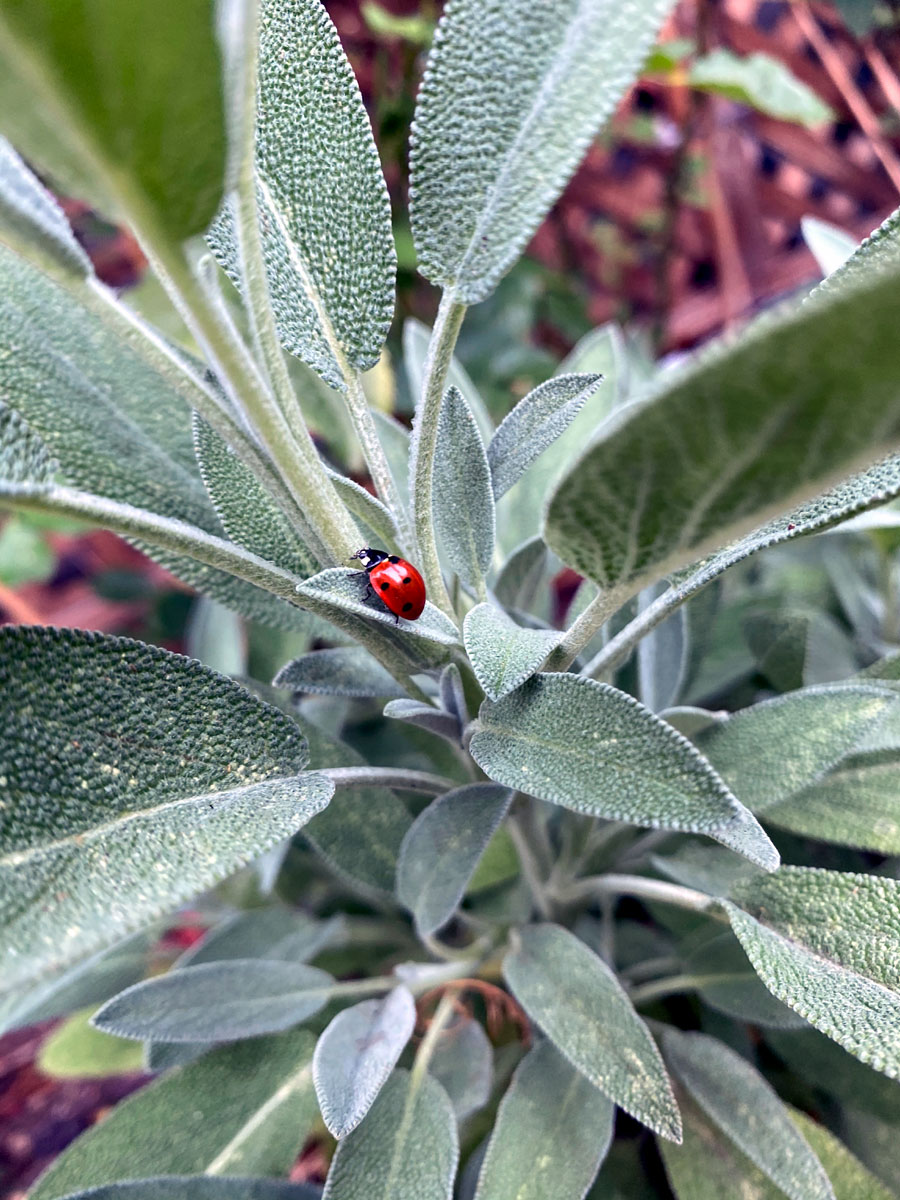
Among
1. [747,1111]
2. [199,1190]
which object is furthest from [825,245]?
[199,1190]

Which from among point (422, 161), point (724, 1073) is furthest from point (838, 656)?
point (422, 161)

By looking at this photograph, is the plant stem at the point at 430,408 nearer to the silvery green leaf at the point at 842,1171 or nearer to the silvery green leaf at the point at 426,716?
the silvery green leaf at the point at 426,716

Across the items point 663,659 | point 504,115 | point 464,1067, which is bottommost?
point 464,1067

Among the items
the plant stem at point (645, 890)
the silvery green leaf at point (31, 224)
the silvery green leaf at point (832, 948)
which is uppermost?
the silvery green leaf at point (31, 224)

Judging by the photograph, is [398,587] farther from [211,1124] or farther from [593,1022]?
[211,1124]

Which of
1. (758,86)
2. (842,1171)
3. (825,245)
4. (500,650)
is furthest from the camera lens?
(758,86)

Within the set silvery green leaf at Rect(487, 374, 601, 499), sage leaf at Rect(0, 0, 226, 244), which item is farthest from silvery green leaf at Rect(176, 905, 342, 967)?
sage leaf at Rect(0, 0, 226, 244)

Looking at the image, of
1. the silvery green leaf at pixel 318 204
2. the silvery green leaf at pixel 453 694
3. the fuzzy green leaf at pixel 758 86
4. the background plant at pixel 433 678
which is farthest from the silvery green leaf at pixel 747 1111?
the fuzzy green leaf at pixel 758 86

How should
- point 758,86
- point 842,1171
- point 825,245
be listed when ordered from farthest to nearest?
1. point 758,86
2. point 825,245
3. point 842,1171
